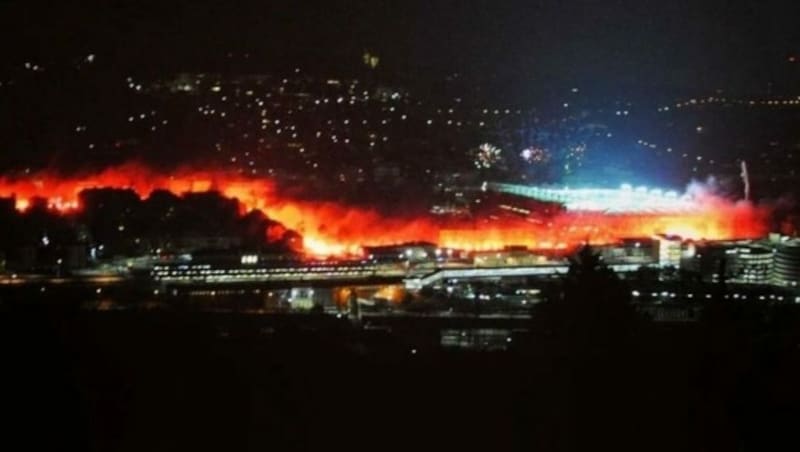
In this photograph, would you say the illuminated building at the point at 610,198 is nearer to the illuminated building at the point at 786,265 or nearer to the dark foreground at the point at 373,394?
the illuminated building at the point at 786,265

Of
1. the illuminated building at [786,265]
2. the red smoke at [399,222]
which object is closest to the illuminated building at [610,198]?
the red smoke at [399,222]

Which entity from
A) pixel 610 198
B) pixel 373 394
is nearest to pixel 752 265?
pixel 610 198

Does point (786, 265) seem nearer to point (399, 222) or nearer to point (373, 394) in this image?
point (399, 222)

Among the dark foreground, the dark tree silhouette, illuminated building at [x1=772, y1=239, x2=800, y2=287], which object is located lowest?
→ the dark foreground

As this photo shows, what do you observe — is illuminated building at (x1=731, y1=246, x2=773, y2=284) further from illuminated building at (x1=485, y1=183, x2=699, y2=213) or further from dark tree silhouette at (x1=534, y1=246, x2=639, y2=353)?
dark tree silhouette at (x1=534, y1=246, x2=639, y2=353)

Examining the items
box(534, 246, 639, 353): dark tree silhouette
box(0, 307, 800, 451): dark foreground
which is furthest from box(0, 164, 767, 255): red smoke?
box(0, 307, 800, 451): dark foreground

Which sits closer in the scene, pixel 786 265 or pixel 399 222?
pixel 786 265
